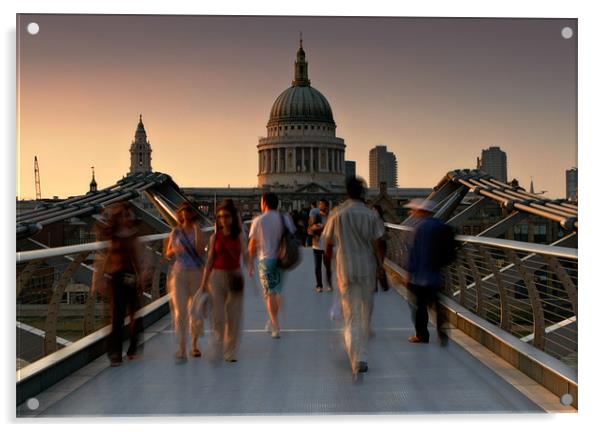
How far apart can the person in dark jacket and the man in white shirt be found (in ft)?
3.72

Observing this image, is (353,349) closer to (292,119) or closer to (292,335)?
(292,335)

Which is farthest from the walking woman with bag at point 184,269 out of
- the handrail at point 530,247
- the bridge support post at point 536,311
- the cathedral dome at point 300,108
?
the cathedral dome at point 300,108

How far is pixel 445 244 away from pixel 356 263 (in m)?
1.48

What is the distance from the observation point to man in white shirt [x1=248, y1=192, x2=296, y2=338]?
8344 millimetres

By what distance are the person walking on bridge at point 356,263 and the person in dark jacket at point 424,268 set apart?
3.92 feet

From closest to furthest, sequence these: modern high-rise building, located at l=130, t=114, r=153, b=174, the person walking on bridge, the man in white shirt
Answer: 1. the person walking on bridge
2. the man in white shirt
3. modern high-rise building, located at l=130, t=114, r=153, b=174

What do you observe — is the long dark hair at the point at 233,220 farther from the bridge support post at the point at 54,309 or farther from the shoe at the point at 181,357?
the bridge support post at the point at 54,309

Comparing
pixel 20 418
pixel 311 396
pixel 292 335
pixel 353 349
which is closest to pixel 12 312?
pixel 20 418

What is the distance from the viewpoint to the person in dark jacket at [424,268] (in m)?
7.92

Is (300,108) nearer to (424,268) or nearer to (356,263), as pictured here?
(424,268)

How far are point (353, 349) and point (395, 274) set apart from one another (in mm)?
7854

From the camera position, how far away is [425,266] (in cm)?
797

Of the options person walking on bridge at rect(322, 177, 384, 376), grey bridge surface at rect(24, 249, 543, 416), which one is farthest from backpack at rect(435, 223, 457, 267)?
person walking on bridge at rect(322, 177, 384, 376)

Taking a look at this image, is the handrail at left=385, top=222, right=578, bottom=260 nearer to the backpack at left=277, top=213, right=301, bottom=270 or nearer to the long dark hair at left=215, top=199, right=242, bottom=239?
the backpack at left=277, top=213, right=301, bottom=270
